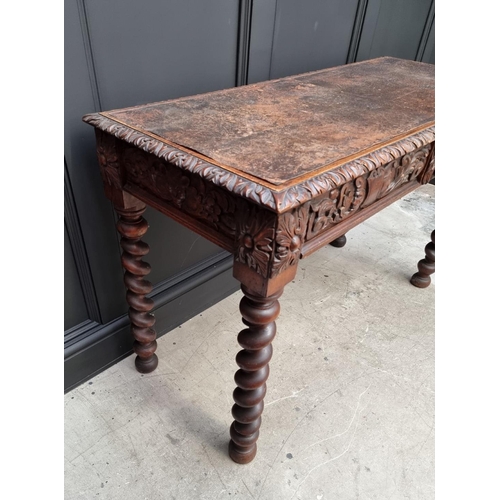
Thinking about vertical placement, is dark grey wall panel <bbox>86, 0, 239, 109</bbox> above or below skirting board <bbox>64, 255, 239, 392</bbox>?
above

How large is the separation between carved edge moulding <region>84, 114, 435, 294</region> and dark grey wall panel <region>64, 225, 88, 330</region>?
0.78 feet

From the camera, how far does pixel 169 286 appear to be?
1498 mm

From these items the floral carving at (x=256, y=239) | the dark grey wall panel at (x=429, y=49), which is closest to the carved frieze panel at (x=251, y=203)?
the floral carving at (x=256, y=239)

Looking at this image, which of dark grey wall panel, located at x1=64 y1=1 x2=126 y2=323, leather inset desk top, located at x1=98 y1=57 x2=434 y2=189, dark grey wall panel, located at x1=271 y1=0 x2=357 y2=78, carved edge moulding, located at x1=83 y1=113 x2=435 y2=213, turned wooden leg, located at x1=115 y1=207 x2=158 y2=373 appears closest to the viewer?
carved edge moulding, located at x1=83 y1=113 x2=435 y2=213

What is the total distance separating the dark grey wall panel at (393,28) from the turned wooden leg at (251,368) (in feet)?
4.54

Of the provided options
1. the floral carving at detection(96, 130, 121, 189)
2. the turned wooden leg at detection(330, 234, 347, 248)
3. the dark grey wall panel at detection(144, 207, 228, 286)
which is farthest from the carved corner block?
the turned wooden leg at detection(330, 234, 347, 248)

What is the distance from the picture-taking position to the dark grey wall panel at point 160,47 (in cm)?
99

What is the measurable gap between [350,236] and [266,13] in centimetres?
123

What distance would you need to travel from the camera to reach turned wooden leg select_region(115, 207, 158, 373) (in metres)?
1.11

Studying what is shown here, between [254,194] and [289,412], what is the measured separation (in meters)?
0.87

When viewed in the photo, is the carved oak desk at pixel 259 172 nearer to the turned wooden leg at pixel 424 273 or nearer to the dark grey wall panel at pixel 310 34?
the dark grey wall panel at pixel 310 34

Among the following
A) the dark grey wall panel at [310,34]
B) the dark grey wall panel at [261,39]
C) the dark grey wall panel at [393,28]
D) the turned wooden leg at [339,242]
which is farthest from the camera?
the turned wooden leg at [339,242]

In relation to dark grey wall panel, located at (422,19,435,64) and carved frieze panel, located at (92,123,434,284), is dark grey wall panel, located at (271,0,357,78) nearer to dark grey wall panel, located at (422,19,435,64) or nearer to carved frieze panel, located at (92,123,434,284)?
carved frieze panel, located at (92,123,434,284)

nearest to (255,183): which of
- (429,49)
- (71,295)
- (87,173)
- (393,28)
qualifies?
(87,173)
